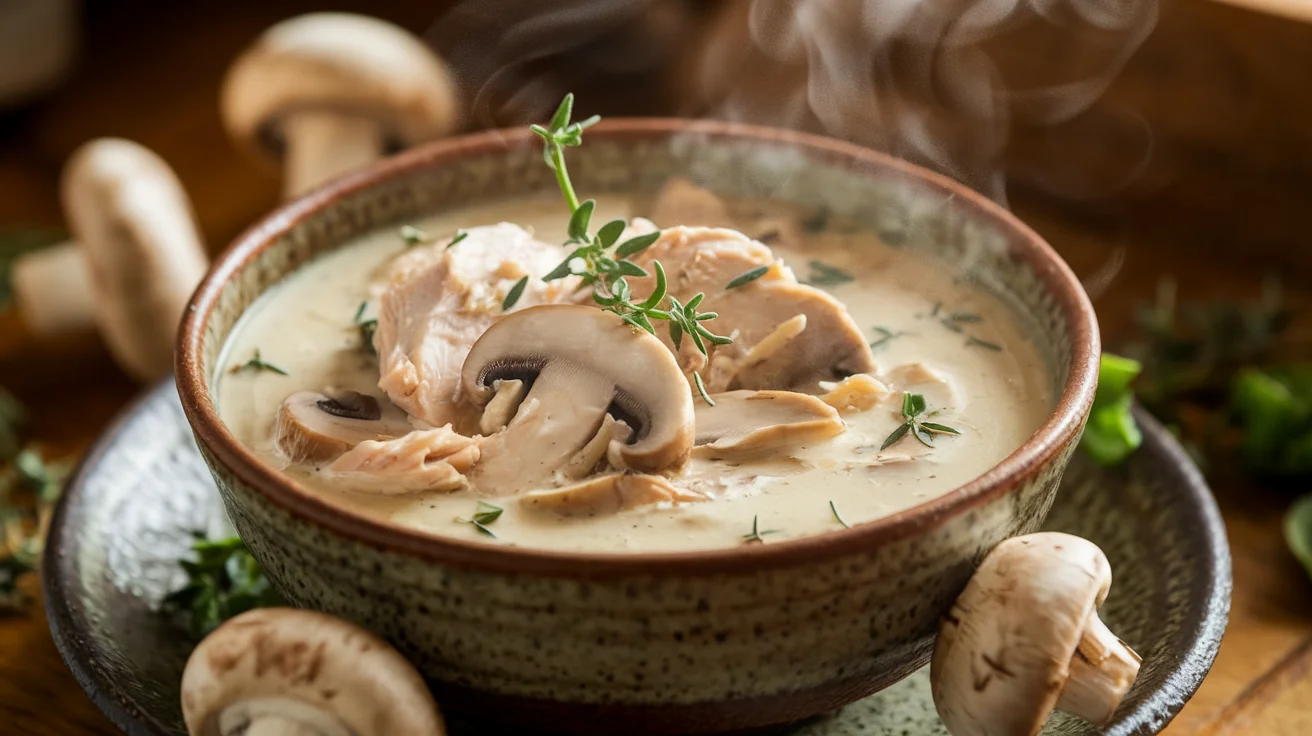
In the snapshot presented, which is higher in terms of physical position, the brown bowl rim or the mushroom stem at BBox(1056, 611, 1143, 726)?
the brown bowl rim

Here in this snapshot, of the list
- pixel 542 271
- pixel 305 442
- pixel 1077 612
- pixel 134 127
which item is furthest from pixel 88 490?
pixel 134 127

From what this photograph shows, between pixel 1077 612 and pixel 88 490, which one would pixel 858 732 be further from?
pixel 88 490

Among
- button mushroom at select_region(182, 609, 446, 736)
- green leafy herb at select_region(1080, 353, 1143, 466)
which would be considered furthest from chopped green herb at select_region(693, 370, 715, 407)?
green leafy herb at select_region(1080, 353, 1143, 466)

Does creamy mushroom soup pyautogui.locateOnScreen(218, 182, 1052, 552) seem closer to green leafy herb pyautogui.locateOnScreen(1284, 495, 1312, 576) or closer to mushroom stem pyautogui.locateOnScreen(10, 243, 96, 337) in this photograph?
green leafy herb pyautogui.locateOnScreen(1284, 495, 1312, 576)

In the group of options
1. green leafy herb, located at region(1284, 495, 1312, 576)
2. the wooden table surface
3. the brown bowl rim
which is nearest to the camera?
the brown bowl rim

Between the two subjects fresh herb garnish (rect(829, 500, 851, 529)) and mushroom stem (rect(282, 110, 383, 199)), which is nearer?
fresh herb garnish (rect(829, 500, 851, 529))

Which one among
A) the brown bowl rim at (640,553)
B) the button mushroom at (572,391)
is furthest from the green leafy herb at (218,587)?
the button mushroom at (572,391)

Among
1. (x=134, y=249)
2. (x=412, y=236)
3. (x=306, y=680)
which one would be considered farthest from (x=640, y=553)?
(x=134, y=249)

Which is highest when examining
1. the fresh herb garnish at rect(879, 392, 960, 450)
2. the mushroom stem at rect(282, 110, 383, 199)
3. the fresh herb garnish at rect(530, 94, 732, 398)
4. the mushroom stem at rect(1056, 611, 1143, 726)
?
the fresh herb garnish at rect(530, 94, 732, 398)
